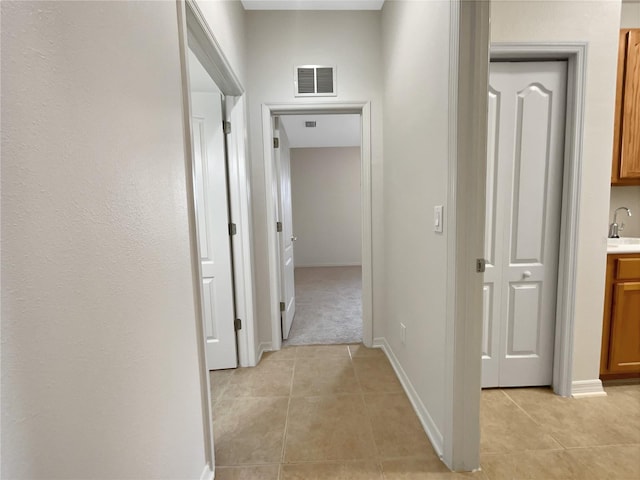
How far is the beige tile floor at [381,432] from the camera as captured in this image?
1347 millimetres

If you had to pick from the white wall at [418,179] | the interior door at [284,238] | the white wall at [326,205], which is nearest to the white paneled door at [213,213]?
the interior door at [284,238]

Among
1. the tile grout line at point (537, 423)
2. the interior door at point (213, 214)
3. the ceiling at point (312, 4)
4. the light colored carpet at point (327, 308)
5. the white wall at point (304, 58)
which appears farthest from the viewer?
the light colored carpet at point (327, 308)

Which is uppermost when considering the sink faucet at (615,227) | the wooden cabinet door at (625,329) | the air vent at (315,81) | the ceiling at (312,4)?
the ceiling at (312,4)

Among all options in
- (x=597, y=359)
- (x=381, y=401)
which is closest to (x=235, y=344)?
(x=381, y=401)

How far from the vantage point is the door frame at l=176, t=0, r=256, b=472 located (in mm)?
1182

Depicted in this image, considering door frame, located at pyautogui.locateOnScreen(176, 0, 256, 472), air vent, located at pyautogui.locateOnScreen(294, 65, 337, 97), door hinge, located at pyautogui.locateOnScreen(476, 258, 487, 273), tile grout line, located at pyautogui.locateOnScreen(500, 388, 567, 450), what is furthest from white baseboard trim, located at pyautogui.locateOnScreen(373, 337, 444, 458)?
air vent, located at pyautogui.locateOnScreen(294, 65, 337, 97)

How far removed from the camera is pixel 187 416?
1110 mm

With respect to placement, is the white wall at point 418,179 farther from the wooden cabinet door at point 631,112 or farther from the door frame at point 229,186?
the wooden cabinet door at point 631,112

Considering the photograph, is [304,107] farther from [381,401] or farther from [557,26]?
[381,401]

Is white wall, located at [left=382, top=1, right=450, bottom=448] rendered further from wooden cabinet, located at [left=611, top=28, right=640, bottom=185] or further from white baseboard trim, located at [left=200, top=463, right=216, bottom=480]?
wooden cabinet, located at [left=611, top=28, right=640, bottom=185]

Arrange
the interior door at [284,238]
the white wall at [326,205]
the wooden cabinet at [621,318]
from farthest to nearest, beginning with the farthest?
the white wall at [326,205] → the interior door at [284,238] → the wooden cabinet at [621,318]

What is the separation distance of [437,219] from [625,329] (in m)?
1.63

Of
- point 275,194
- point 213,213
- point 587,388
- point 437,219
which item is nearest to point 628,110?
point 437,219

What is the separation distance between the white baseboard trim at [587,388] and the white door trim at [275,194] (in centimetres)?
136
